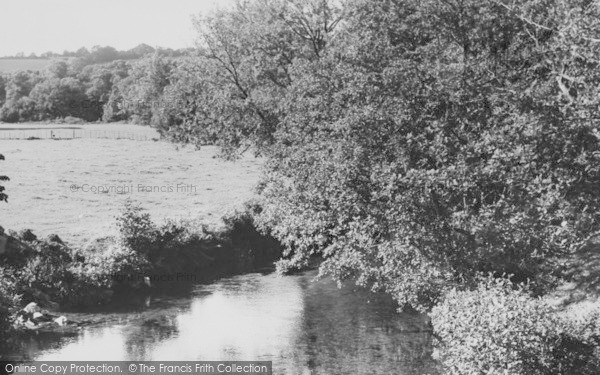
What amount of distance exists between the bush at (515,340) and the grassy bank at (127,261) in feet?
55.8

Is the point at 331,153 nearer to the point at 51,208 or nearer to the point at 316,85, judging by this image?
the point at 316,85

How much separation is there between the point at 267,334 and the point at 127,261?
37.3 ft

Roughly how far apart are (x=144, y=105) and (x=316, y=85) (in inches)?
2973

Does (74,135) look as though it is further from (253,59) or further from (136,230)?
(136,230)

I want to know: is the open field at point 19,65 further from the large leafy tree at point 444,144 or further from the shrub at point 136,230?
the large leafy tree at point 444,144

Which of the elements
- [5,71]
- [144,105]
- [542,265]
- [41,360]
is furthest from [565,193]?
[5,71]

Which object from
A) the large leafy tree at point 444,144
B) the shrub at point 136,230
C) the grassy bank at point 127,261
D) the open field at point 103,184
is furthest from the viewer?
the open field at point 103,184

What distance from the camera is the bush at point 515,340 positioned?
57.3 feet

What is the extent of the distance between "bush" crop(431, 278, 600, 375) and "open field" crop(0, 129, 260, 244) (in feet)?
88.8

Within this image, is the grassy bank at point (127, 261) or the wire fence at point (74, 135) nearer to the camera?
the grassy bank at point (127, 261)

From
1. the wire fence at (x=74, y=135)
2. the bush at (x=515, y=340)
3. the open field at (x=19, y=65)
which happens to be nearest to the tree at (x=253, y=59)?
the bush at (x=515, y=340)

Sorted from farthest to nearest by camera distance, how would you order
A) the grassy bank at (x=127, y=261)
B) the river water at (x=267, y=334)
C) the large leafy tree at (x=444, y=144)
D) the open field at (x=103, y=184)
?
1. the open field at (x=103, y=184)
2. the grassy bank at (x=127, y=261)
3. the river water at (x=267, y=334)
4. the large leafy tree at (x=444, y=144)

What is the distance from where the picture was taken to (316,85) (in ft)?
102

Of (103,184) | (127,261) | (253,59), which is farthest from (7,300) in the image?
(103,184)
